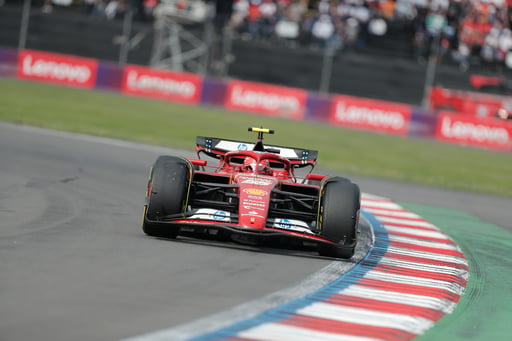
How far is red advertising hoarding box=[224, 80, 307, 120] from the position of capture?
3162 cm

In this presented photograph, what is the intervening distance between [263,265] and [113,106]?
2112 cm

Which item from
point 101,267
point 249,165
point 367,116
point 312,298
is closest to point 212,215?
point 249,165

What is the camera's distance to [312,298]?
689 cm

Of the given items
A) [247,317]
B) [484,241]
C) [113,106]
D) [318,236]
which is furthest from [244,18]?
[247,317]

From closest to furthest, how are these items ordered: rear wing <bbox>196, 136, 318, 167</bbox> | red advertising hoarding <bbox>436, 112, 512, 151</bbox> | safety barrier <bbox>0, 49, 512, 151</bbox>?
rear wing <bbox>196, 136, 318, 167</bbox>
red advertising hoarding <bbox>436, 112, 512, 151</bbox>
safety barrier <bbox>0, 49, 512, 151</bbox>

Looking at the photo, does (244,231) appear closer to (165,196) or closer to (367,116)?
(165,196)

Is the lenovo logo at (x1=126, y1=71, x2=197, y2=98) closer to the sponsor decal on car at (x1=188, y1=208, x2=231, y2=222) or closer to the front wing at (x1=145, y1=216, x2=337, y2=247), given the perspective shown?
the front wing at (x1=145, y1=216, x2=337, y2=247)

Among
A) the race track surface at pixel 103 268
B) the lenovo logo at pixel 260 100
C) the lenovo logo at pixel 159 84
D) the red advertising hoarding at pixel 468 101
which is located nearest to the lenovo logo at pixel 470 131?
the red advertising hoarding at pixel 468 101

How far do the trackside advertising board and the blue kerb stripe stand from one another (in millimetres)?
24067

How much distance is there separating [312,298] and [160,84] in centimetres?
2661

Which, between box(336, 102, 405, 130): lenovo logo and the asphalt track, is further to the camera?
box(336, 102, 405, 130): lenovo logo

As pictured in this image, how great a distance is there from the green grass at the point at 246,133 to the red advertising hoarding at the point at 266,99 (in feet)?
3.21

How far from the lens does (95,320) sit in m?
5.52

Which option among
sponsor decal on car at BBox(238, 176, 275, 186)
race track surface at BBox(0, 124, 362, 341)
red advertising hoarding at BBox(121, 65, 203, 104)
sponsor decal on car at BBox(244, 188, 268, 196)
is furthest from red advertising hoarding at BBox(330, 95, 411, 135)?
sponsor decal on car at BBox(244, 188, 268, 196)
